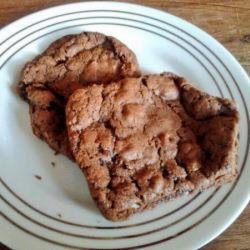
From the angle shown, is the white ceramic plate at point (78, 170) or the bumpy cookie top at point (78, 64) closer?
the white ceramic plate at point (78, 170)

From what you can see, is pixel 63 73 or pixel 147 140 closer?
pixel 147 140

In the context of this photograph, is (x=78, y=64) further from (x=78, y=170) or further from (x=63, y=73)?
(x=78, y=170)

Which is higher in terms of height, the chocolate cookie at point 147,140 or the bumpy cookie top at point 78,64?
the bumpy cookie top at point 78,64

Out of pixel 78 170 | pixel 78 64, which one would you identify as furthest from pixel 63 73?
pixel 78 170

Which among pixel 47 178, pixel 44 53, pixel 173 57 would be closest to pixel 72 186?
pixel 47 178
